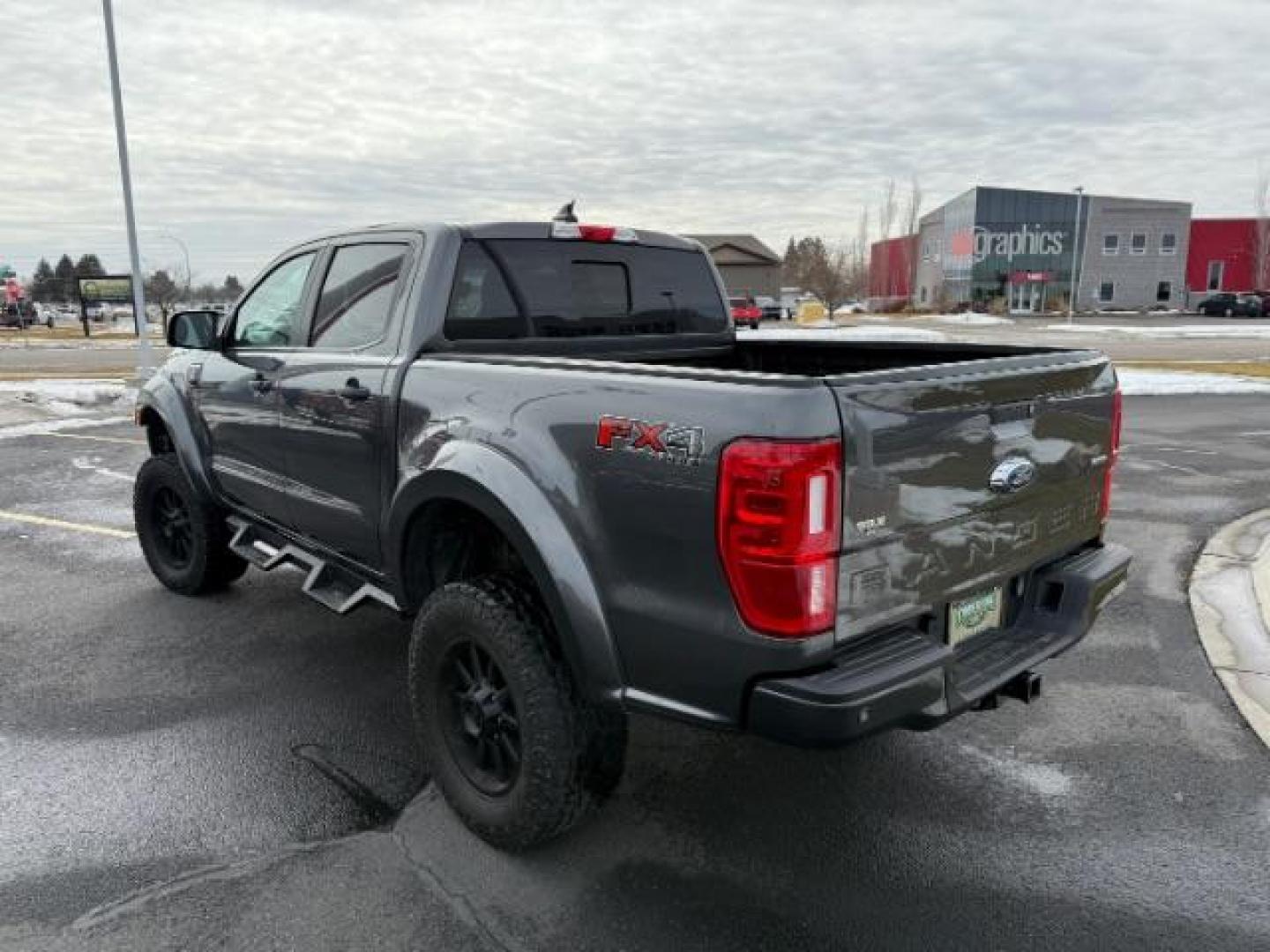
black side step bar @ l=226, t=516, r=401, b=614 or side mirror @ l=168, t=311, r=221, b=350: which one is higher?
side mirror @ l=168, t=311, r=221, b=350

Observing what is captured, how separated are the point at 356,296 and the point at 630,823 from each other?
7.48ft

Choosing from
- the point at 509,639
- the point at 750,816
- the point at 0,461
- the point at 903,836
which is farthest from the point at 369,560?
the point at 0,461

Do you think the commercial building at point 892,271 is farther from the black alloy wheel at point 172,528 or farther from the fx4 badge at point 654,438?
the fx4 badge at point 654,438

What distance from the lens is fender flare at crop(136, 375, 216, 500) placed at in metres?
5.03

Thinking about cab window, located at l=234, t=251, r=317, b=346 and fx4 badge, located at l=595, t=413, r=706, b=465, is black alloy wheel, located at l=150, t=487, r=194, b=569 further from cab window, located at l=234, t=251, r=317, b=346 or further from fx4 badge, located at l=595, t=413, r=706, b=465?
fx4 badge, located at l=595, t=413, r=706, b=465

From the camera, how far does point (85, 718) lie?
13.2 ft

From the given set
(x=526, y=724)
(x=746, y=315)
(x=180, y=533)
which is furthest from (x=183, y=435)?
(x=746, y=315)

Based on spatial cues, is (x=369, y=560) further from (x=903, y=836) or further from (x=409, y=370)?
(x=903, y=836)

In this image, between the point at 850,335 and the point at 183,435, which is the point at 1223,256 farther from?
the point at 183,435

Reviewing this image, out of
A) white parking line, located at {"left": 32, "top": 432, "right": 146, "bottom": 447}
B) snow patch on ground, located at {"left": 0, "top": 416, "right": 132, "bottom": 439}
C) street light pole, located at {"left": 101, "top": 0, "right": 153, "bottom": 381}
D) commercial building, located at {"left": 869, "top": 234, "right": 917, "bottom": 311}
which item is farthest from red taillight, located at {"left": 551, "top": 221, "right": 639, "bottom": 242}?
commercial building, located at {"left": 869, "top": 234, "right": 917, "bottom": 311}

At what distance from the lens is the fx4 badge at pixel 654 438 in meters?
2.36

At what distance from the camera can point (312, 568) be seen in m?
4.13

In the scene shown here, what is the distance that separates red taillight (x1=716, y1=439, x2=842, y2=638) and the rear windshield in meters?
1.67

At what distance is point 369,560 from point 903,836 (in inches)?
85.0
